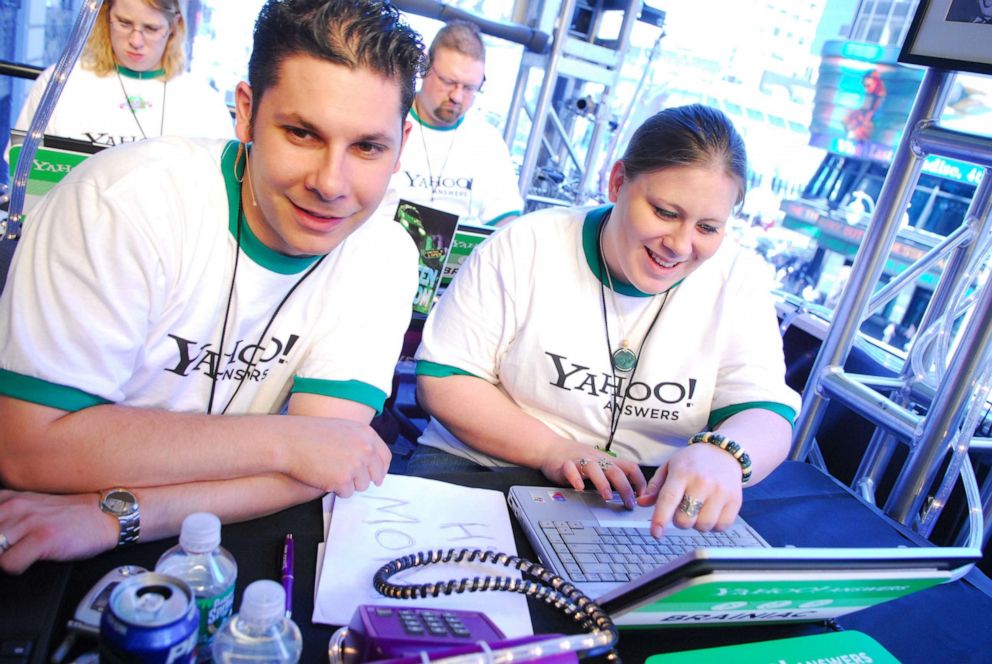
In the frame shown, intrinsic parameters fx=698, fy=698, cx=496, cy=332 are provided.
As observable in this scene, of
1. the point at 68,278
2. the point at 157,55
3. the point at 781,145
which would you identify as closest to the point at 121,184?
the point at 68,278

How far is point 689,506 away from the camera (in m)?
0.96

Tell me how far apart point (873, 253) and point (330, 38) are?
150 cm

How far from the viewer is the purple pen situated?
707 millimetres

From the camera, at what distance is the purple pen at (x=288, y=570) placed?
2.32 feet

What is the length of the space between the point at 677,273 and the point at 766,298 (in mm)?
255

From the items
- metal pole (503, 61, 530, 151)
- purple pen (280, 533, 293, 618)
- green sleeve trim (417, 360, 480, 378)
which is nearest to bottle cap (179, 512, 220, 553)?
purple pen (280, 533, 293, 618)

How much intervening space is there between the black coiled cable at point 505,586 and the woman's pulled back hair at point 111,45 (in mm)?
2361

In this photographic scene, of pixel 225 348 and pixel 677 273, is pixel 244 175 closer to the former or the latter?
pixel 225 348

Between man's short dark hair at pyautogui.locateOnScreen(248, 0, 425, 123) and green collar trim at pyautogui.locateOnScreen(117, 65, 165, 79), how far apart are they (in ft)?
6.48

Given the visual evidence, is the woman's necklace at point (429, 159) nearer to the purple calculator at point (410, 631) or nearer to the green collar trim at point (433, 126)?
the green collar trim at point (433, 126)

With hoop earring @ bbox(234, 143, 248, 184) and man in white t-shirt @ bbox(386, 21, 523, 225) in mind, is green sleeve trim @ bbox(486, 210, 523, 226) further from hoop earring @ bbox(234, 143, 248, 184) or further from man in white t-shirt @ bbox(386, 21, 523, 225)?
hoop earring @ bbox(234, 143, 248, 184)

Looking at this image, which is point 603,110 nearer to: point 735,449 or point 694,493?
point 735,449

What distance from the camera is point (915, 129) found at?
1.65 metres

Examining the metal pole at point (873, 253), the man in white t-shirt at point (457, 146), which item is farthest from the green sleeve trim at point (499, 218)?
the metal pole at point (873, 253)
